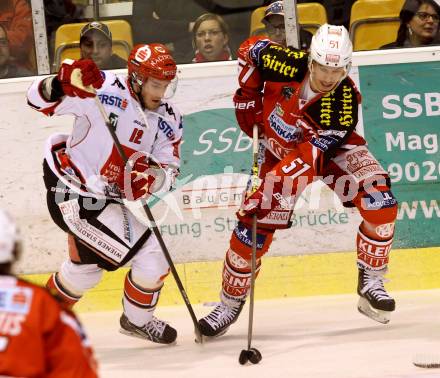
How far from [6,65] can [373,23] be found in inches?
83.1

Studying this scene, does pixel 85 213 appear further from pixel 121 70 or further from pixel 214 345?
pixel 121 70

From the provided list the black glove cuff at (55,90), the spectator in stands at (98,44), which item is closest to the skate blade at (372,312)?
the black glove cuff at (55,90)

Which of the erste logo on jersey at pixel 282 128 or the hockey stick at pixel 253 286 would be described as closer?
the hockey stick at pixel 253 286

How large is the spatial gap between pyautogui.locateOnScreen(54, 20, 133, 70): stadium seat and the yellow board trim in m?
1.26

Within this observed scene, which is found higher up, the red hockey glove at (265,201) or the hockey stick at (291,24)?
the hockey stick at (291,24)

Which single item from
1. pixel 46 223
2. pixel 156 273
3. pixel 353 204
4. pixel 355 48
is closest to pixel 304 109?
pixel 353 204

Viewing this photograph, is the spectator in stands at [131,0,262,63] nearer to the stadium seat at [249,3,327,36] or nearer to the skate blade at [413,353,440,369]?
the stadium seat at [249,3,327,36]

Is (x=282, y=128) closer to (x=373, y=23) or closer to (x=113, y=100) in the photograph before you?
(x=113, y=100)

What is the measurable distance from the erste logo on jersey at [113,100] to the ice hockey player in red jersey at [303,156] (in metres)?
0.62

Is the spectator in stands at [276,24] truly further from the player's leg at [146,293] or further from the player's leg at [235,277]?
the player's leg at [146,293]

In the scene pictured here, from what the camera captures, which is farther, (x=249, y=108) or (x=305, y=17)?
(x=305, y=17)

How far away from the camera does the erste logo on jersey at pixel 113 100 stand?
5543mm

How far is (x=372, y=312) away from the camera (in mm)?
5820

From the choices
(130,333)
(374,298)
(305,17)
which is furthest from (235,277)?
(305,17)
